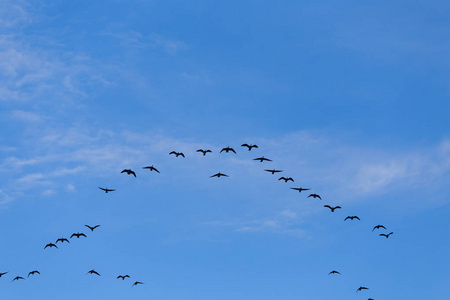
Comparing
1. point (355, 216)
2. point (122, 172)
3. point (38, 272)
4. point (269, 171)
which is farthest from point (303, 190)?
point (38, 272)

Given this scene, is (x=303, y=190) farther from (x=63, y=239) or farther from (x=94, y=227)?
(x=63, y=239)

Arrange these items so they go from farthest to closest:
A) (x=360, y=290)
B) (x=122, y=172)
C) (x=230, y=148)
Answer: (x=360, y=290) < (x=230, y=148) < (x=122, y=172)

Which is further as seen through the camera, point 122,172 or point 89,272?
point 89,272

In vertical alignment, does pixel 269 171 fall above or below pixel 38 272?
above

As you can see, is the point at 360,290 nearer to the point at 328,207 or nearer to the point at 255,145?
the point at 328,207

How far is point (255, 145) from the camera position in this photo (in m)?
99.6

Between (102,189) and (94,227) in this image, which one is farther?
(94,227)

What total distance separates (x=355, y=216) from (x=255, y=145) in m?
27.0

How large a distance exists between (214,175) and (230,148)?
6.23m

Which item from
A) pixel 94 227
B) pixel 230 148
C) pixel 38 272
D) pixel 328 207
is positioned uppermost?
pixel 230 148

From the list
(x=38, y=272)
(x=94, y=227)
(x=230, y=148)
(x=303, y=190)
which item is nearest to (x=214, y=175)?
(x=230, y=148)

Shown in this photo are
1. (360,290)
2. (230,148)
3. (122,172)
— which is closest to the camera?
(122,172)

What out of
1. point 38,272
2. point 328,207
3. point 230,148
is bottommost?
point 38,272

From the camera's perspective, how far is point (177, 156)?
104 m
